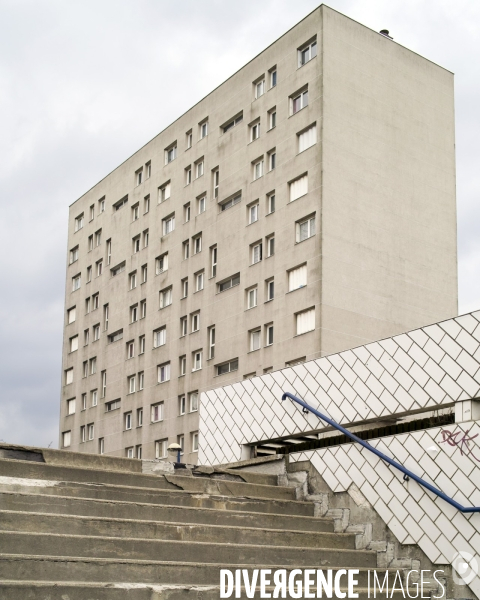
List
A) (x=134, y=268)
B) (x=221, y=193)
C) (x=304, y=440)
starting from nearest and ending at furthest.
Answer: (x=304, y=440) → (x=221, y=193) → (x=134, y=268)

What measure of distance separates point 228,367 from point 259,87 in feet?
39.8

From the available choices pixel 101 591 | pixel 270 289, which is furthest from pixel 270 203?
pixel 101 591

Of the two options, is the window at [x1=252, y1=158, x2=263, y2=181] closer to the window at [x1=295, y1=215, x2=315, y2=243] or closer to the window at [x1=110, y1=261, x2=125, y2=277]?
the window at [x1=295, y1=215, x2=315, y2=243]

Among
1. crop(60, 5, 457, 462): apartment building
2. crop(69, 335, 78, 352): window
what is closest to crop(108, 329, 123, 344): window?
crop(60, 5, 457, 462): apartment building

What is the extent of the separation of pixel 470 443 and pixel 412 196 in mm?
25747

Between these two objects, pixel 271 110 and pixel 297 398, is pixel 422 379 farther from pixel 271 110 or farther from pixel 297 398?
pixel 271 110

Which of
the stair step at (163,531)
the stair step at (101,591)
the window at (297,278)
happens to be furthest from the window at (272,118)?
the stair step at (101,591)

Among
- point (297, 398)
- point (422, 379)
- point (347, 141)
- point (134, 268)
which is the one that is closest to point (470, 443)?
point (422, 379)

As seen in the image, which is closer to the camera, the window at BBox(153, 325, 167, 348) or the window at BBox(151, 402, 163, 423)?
the window at BBox(151, 402, 163, 423)

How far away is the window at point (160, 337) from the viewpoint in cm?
4316

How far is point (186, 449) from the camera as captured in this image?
3897 centimetres

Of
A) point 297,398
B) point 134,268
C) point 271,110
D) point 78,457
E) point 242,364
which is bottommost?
point 78,457

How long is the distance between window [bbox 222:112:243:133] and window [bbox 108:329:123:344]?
12863mm

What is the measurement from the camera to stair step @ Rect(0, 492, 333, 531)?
9.20 metres
